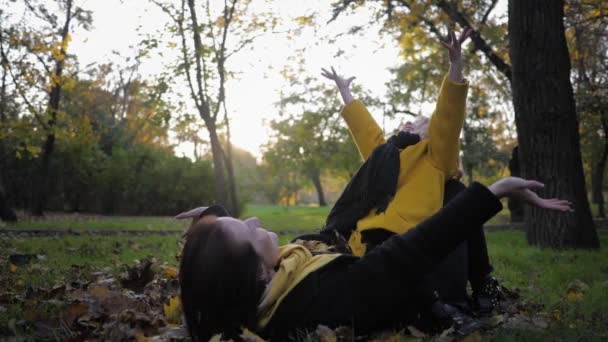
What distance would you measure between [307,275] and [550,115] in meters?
6.26

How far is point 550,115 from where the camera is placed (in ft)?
25.6

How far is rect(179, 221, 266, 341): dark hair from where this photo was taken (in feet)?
8.03

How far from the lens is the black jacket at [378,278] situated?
2.61 meters

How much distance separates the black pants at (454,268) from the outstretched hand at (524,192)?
0.76 feet

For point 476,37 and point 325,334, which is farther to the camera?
point 476,37

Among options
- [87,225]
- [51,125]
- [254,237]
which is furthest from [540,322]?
[51,125]

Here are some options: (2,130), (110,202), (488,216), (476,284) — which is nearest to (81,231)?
(2,130)

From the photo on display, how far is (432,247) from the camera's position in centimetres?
260

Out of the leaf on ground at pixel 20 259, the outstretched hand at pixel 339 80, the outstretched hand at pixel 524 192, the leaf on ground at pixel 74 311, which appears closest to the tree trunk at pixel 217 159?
the leaf on ground at pixel 20 259

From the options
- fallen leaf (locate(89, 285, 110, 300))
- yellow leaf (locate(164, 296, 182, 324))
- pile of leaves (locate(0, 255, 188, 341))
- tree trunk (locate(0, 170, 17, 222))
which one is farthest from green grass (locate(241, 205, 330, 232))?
yellow leaf (locate(164, 296, 182, 324))

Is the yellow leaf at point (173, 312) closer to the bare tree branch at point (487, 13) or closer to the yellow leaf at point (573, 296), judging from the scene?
the yellow leaf at point (573, 296)

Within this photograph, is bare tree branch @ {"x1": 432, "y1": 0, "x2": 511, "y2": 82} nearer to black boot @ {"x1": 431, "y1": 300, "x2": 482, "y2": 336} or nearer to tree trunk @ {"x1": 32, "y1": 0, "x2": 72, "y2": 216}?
tree trunk @ {"x1": 32, "y1": 0, "x2": 72, "y2": 216}

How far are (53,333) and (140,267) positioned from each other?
174cm

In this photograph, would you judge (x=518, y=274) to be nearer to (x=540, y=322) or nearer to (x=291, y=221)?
(x=540, y=322)
